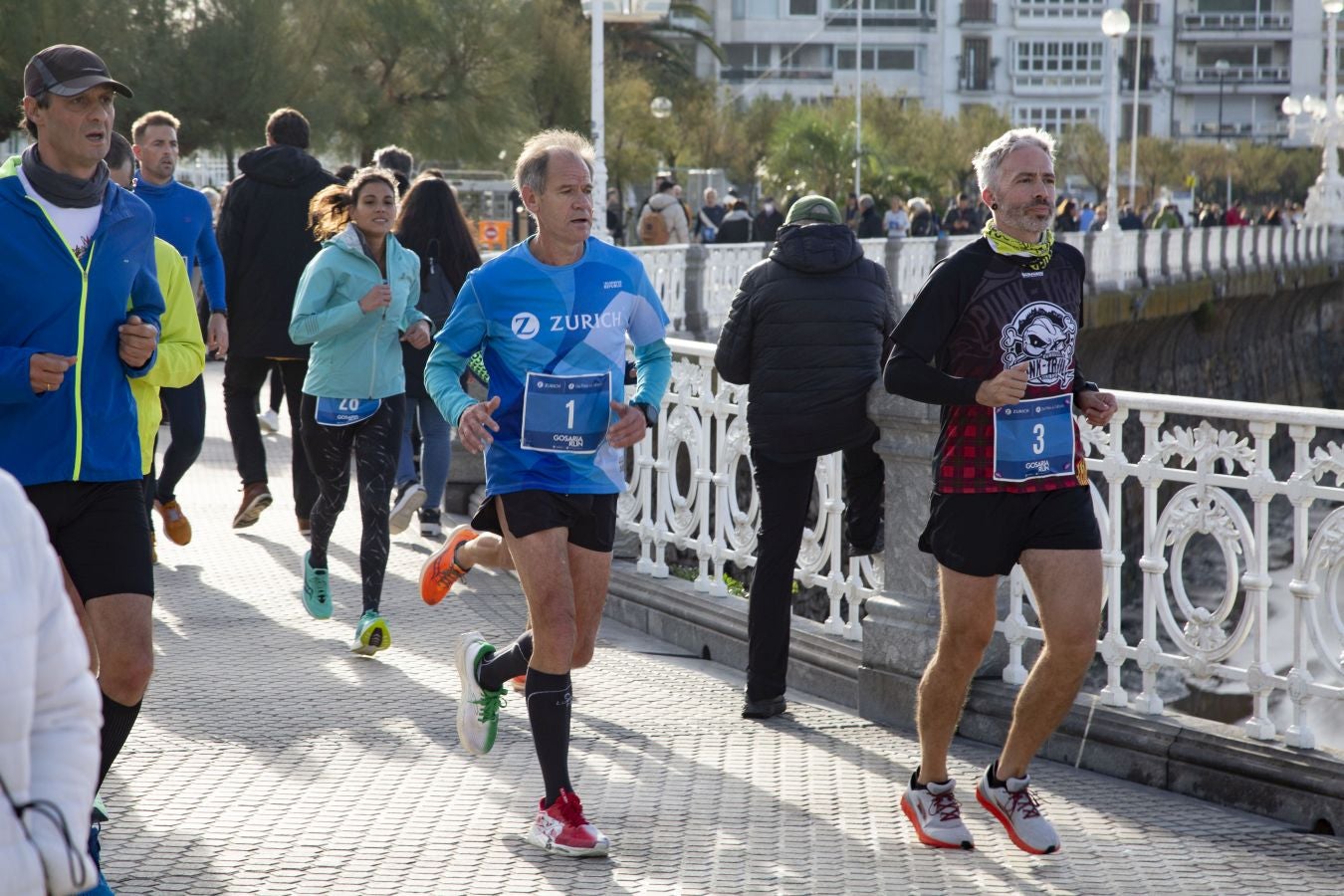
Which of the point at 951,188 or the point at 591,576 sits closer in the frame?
the point at 591,576

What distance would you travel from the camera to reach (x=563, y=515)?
4906mm

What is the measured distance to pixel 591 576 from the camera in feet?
16.3

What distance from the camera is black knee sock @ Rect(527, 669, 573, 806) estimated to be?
4.84m

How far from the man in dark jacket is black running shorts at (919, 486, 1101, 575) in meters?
5.11

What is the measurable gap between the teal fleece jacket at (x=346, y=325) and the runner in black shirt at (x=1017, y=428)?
3070 mm

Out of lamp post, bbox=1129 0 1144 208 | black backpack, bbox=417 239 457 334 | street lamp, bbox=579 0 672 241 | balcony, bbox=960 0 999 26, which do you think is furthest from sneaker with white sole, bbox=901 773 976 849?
balcony, bbox=960 0 999 26

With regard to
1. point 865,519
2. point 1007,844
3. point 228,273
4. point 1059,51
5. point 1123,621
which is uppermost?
point 1059,51

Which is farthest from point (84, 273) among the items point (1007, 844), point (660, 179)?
point (660, 179)

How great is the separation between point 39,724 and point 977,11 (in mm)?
95997

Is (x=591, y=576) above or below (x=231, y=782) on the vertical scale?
above

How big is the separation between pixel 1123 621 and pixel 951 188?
2178 inches

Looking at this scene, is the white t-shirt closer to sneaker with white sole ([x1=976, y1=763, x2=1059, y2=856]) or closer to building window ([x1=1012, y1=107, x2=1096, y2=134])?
sneaker with white sole ([x1=976, y1=763, x2=1059, y2=856])

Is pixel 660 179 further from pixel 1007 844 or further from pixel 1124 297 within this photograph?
pixel 1007 844

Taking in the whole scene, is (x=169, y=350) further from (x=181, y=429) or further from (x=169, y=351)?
(x=181, y=429)
